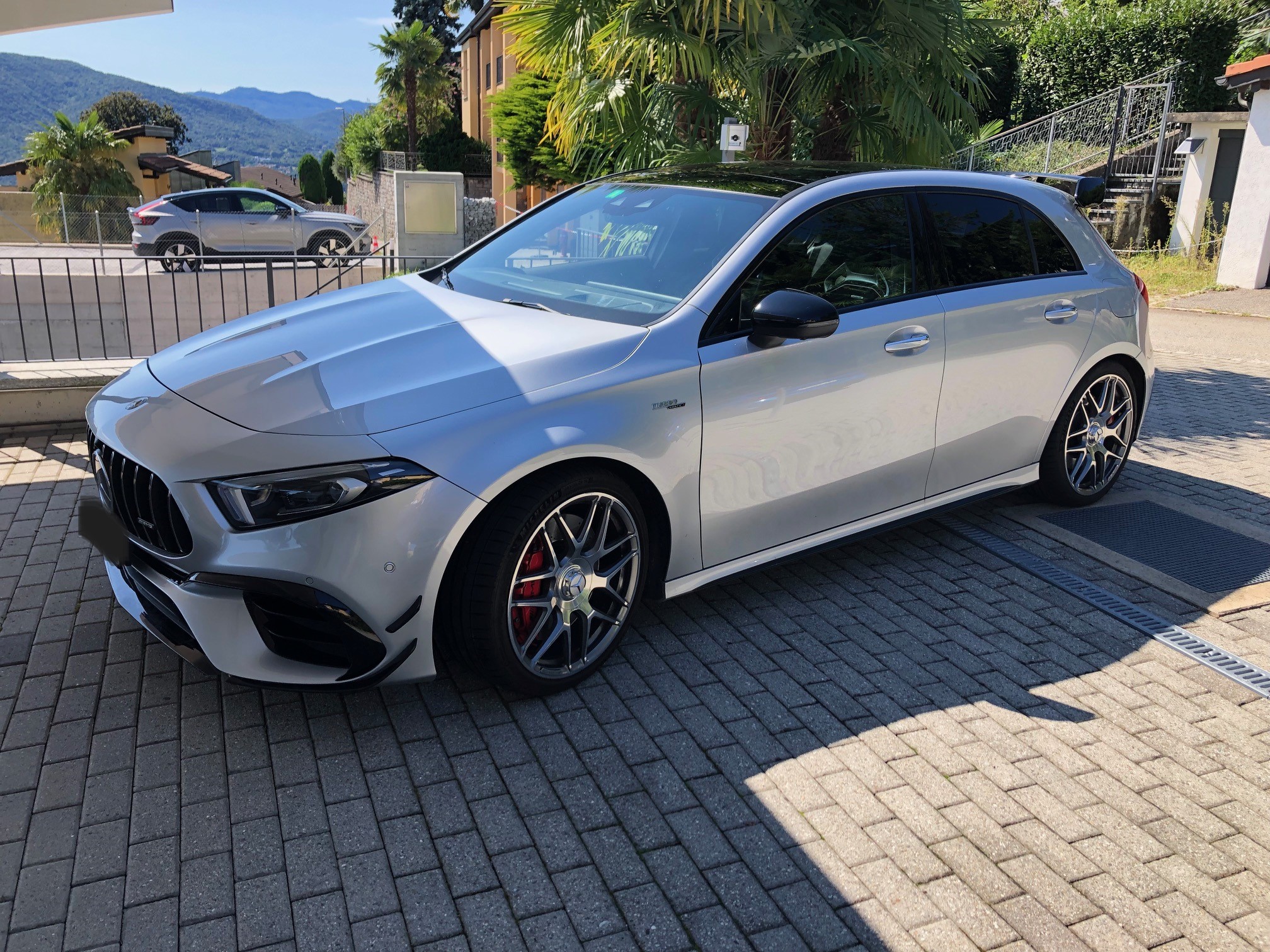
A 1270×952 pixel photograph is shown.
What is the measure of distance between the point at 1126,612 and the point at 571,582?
2.56 meters

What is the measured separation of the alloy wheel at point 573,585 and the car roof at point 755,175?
5.15ft

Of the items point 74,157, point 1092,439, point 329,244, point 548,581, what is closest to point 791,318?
point 548,581

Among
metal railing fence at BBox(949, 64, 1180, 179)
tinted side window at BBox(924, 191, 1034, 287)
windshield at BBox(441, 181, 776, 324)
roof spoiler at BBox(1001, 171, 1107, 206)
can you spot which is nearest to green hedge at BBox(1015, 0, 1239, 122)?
metal railing fence at BBox(949, 64, 1180, 179)

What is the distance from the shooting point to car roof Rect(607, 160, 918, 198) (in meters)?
4.23

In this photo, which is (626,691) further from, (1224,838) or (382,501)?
(1224,838)

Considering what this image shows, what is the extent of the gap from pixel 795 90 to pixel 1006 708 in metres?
6.65

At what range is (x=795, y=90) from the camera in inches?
347

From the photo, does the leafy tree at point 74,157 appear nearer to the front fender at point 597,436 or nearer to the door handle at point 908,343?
the door handle at point 908,343

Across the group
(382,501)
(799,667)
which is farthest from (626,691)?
(382,501)

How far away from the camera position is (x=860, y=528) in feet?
14.3

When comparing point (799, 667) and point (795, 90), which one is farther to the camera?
point (795, 90)

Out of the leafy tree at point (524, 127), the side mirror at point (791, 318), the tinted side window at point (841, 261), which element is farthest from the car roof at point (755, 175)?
the leafy tree at point (524, 127)

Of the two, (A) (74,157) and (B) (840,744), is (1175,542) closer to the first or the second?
(B) (840,744)

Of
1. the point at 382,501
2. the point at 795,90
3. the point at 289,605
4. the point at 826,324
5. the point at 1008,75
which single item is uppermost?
the point at 1008,75
